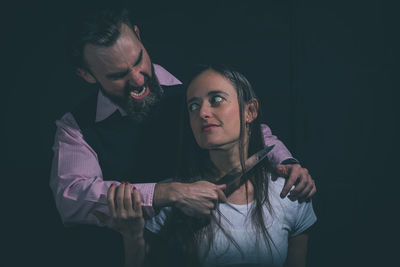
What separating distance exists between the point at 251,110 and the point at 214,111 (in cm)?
18

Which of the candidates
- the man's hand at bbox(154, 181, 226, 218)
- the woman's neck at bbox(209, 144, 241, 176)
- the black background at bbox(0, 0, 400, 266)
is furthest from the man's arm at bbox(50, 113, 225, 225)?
the black background at bbox(0, 0, 400, 266)

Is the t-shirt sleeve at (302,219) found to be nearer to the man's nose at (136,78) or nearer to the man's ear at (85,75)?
the man's nose at (136,78)

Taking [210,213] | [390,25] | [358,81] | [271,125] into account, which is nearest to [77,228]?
[210,213]

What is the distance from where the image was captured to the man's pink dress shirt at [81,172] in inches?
47.3

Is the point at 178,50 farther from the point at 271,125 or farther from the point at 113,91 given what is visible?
the point at 271,125

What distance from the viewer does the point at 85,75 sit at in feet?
4.79

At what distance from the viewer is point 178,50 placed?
157cm

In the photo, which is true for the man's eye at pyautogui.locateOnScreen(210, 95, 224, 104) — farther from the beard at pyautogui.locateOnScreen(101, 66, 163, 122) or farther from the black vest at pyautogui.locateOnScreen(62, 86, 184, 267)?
the beard at pyautogui.locateOnScreen(101, 66, 163, 122)

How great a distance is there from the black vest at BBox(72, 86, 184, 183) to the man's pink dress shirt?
33 mm

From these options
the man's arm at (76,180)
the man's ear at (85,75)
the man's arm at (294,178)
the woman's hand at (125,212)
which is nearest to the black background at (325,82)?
the man's ear at (85,75)

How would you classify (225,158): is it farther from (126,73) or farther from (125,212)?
(126,73)

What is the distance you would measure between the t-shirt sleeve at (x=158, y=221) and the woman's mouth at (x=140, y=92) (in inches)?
19.9

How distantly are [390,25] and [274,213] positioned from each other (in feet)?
3.83

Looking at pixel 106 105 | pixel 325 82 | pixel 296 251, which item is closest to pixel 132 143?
pixel 106 105
